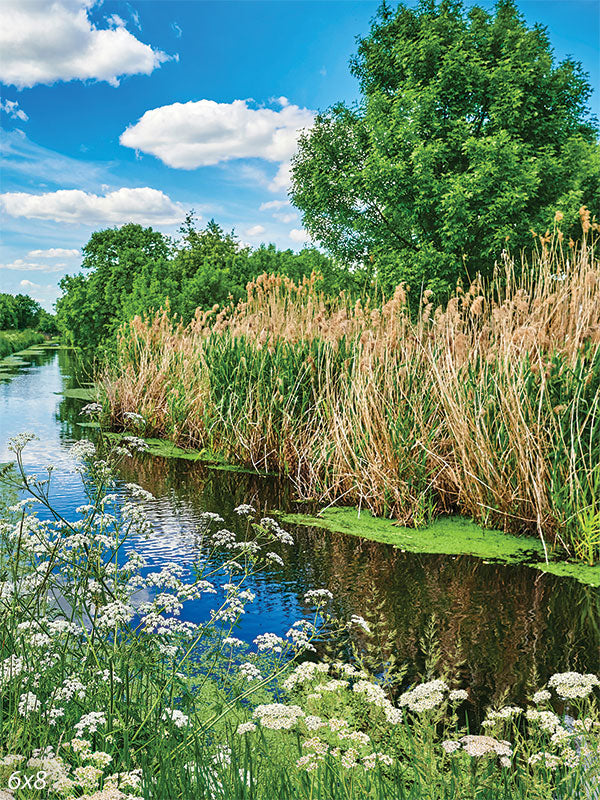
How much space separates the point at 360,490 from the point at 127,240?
32.8 metres

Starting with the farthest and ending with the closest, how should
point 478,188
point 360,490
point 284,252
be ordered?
point 284,252, point 478,188, point 360,490

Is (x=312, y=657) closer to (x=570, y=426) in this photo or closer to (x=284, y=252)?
(x=570, y=426)

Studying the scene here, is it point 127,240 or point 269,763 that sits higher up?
point 127,240

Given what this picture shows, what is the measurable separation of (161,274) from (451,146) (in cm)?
1237

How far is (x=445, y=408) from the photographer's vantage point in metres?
6.59

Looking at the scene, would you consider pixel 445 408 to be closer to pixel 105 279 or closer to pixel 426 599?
pixel 426 599

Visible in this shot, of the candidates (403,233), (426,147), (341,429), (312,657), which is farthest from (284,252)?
(312,657)

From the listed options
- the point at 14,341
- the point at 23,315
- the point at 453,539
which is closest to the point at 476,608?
the point at 453,539

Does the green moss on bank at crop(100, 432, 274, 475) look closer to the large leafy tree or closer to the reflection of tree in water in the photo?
the reflection of tree in water

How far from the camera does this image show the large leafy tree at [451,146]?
63.7 ft

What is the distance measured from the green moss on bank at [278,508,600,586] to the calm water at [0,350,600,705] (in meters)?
0.14

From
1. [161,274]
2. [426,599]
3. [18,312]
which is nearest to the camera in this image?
[426,599]

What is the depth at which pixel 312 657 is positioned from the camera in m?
4.21

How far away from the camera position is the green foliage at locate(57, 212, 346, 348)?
22.9 metres
